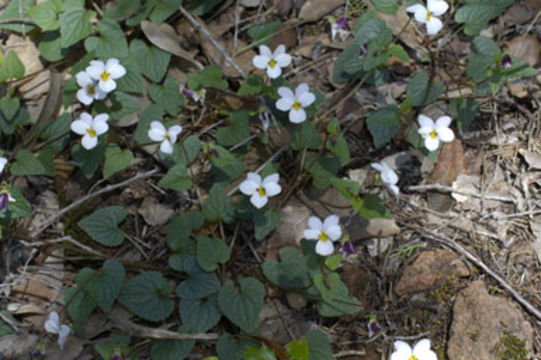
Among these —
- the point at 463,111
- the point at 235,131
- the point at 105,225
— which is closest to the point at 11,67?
the point at 105,225

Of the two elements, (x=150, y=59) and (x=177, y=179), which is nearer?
(x=177, y=179)

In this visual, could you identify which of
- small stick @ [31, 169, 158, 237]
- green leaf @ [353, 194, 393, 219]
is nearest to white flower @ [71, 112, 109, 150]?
small stick @ [31, 169, 158, 237]

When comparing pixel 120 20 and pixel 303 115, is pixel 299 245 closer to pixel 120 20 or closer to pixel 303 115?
pixel 303 115

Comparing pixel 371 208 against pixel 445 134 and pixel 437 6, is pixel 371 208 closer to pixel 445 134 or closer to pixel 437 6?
pixel 445 134

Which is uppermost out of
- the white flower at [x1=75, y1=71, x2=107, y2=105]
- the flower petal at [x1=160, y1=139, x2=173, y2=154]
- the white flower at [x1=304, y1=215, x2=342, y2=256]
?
the white flower at [x1=75, y1=71, x2=107, y2=105]

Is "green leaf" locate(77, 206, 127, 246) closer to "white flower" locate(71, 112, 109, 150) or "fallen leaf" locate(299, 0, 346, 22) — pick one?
"white flower" locate(71, 112, 109, 150)

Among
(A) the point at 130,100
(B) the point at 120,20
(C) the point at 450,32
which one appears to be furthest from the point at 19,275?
(C) the point at 450,32

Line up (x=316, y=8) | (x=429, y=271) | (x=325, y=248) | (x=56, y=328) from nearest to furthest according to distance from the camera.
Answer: (x=325, y=248) < (x=56, y=328) < (x=429, y=271) < (x=316, y=8)
